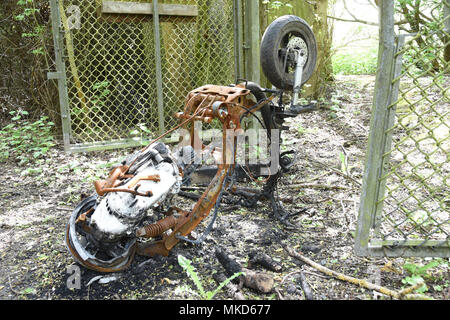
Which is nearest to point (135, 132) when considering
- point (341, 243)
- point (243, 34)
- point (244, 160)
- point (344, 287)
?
point (244, 160)

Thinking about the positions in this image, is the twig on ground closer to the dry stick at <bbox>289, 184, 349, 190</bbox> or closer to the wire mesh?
the wire mesh

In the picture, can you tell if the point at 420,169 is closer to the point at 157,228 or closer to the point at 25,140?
the point at 157,228

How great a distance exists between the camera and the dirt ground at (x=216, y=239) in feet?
9.04

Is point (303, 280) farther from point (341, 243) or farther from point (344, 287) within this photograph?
point (341, 243)

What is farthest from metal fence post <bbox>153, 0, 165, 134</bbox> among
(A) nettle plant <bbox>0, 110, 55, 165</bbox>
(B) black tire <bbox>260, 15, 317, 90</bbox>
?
(B) black tire <bbox>260, 15, 317, 90</bbox>

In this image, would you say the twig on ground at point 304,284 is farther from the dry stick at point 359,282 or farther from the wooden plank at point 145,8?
the wooden plank at point 145,8

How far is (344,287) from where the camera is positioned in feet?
8.99

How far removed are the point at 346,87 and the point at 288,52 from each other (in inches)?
182

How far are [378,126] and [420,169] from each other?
9.97ft

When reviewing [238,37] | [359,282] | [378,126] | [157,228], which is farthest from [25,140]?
[378,126]

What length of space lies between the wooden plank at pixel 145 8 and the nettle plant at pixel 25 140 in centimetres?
201

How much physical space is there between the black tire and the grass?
215 inches

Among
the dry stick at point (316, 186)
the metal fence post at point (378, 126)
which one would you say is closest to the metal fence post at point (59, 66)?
the dry stick at point (316, 186)

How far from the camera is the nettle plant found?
19.0 feet
